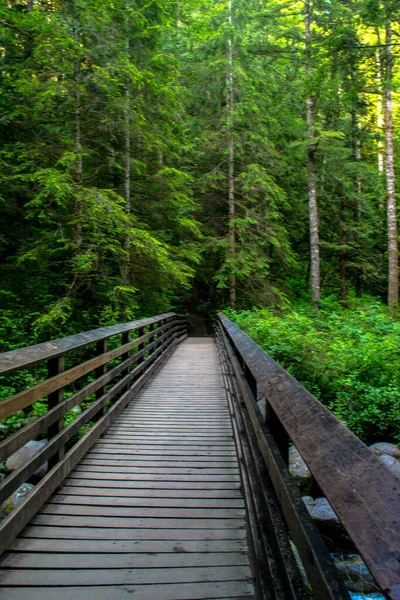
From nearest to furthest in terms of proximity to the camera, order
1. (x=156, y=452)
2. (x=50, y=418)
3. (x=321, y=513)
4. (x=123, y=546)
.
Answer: (x=123, y=546) → (x=50, y=418) → (x=156, y=452) → (x=321, y=513)

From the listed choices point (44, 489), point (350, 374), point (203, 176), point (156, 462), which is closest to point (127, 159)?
point (203, 176)

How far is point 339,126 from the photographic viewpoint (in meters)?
19.6

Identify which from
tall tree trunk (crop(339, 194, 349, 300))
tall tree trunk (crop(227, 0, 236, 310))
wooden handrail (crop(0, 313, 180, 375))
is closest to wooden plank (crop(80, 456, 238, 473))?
wooden handrail (crop(0, 313, 180, 375))

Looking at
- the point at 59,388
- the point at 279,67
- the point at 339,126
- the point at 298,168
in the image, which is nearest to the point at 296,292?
the point at 298,168

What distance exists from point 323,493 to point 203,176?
1744cm

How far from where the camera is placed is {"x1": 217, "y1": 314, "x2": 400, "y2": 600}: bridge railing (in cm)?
80

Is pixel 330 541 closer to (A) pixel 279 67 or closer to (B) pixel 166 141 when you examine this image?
A: (B) pixel 166 141

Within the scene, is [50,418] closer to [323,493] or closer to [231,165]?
[323,493]

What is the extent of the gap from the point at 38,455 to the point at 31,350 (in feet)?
2.52

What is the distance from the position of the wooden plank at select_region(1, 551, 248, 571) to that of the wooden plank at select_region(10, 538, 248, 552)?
3 centimetres

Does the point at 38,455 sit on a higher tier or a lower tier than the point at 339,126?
lower

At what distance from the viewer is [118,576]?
7.28ft

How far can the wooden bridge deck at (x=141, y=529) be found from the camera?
2145mm

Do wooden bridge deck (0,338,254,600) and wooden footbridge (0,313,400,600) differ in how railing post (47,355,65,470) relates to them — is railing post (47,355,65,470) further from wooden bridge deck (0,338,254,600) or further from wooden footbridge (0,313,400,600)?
wooden bridge deck (0,338,254,600)
